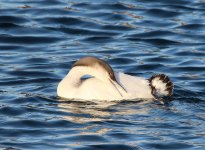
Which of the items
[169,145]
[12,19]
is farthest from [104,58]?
[169,145]

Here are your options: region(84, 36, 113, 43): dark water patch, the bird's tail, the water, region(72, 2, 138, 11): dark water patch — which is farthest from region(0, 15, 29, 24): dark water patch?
the bird's tail

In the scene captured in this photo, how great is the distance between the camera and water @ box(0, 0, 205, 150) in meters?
10.4

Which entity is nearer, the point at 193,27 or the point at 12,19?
the point at 193,27

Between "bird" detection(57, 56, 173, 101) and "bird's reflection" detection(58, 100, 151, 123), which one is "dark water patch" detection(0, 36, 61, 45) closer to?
"bird" detection(57, 56, 173, 101)

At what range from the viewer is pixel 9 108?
11508mm

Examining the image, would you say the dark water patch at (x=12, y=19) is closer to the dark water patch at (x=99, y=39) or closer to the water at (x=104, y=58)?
the water at (x=104, y=58)

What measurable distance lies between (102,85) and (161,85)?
2.66 feet

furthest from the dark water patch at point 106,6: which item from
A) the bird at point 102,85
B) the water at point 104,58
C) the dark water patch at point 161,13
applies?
the bird at point 102,85

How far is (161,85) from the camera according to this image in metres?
12.4

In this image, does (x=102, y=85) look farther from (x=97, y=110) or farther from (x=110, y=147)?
(x=110, y=147)

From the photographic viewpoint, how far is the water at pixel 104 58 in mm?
10383

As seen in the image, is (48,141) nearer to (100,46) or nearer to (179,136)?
(179,136)

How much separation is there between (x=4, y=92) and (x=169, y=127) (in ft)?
9.18

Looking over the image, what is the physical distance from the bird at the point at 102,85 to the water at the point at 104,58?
14 cm
